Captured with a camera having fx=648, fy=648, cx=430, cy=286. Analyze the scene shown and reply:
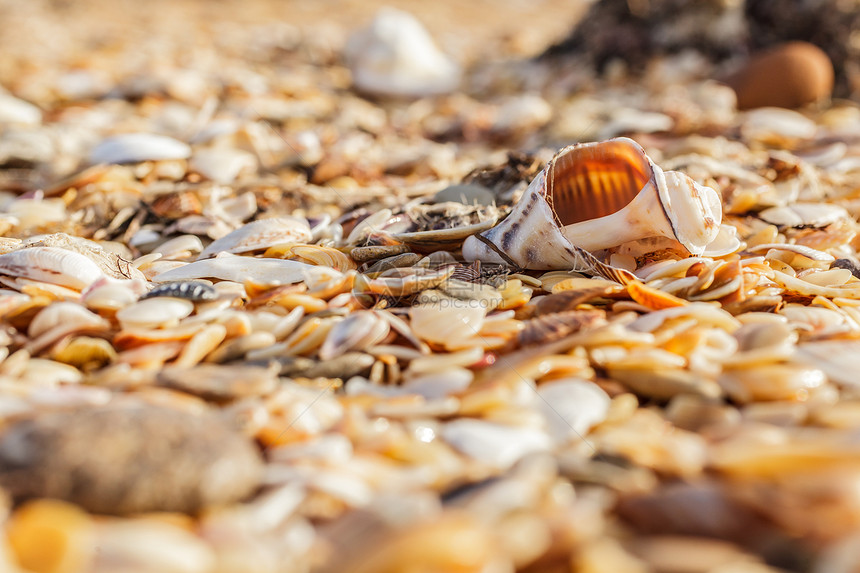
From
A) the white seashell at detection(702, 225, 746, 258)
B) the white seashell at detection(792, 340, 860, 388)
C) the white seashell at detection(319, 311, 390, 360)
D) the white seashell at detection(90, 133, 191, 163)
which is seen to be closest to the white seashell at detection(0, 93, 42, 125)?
the white seashell at detection(90, 133, 191, 163)

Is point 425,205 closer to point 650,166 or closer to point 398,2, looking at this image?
point 650,166

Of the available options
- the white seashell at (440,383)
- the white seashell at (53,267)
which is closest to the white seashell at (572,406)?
the white seashell at (440,383)

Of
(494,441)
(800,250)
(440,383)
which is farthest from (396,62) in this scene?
(494,441)

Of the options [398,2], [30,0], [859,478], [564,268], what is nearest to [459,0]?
[398,2]

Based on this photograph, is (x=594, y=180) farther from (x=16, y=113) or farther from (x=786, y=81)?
(x=16, y=113)

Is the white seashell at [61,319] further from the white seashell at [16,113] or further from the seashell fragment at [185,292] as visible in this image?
the white seashell at [16,113]

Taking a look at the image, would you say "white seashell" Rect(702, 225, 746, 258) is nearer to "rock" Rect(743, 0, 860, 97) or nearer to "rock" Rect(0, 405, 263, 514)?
"rock" Rect(0, 405, 263, 514)
